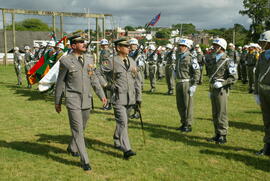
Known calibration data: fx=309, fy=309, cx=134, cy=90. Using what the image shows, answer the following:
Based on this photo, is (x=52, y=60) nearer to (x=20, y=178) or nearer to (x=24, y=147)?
(x=24, y=147)

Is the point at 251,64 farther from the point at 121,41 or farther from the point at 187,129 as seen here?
the point at 121,41

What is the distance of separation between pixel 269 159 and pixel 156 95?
9.08 metres

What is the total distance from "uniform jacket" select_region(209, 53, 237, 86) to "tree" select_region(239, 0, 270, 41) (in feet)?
110

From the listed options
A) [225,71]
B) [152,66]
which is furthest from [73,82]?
[152,66]

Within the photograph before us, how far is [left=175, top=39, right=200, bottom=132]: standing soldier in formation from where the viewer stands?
7948 mm

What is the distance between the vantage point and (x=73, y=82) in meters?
5.33

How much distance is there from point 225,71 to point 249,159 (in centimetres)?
193

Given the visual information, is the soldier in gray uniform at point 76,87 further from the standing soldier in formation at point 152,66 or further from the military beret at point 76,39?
the standing soldier in formation at point 152,66

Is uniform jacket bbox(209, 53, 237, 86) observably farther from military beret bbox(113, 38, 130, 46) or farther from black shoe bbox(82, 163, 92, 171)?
black shoe bbox(82, 163, 92, 171)

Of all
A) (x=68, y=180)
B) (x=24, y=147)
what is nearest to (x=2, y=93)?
(x=24, y=147)

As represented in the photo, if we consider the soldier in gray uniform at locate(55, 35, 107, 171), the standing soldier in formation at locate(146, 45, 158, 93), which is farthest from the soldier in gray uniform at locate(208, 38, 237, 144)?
the standing soldier in formation at locate(146, 45, 158, 93)

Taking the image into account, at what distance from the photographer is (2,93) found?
48.4ft

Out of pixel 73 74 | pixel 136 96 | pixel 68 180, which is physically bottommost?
pixel 68 180

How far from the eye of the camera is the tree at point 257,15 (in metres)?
37.8
